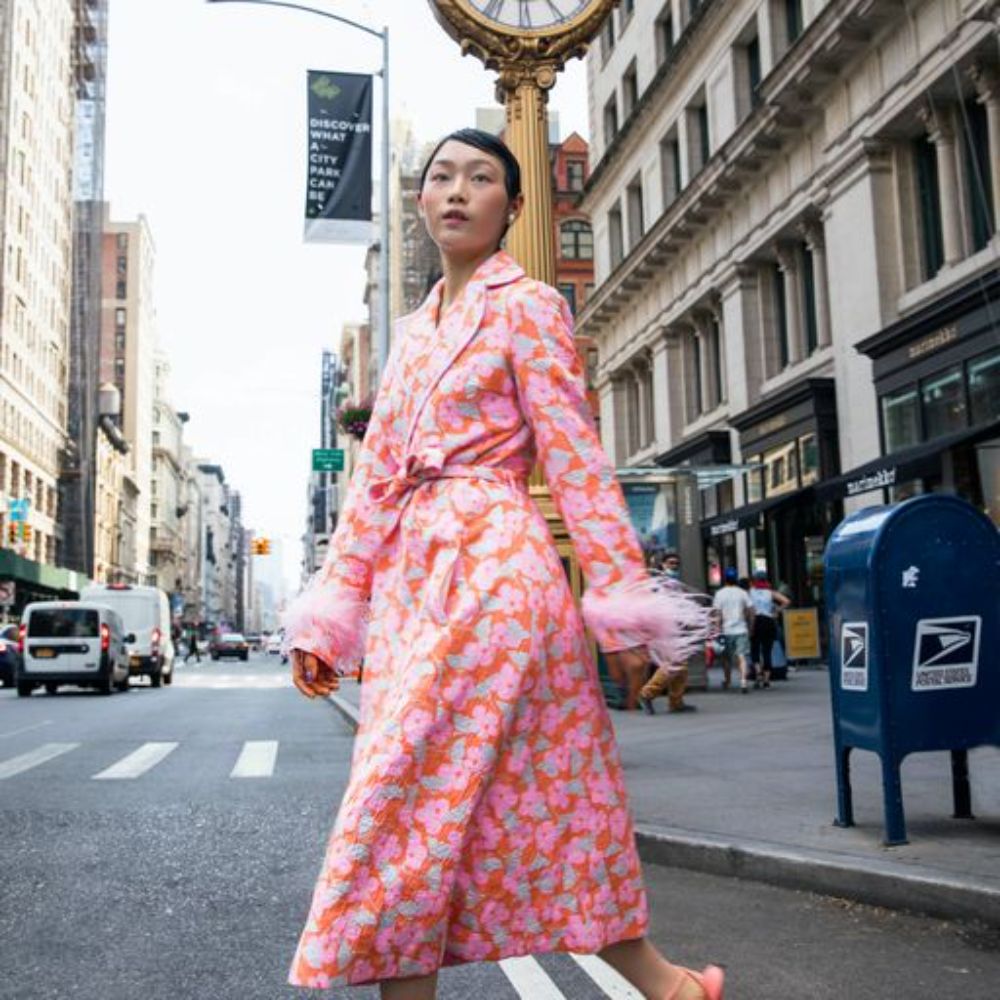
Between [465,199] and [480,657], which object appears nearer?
[480,657]

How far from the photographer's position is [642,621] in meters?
2.40

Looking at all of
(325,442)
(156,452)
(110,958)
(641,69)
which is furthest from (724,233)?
(325,442)

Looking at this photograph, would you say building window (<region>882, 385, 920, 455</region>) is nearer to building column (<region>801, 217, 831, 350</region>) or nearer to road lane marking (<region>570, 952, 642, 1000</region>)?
building column (<region>801, 217, 831, 350</region>)

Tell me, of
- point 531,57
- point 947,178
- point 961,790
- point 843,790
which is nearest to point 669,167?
Answer: point 947,178

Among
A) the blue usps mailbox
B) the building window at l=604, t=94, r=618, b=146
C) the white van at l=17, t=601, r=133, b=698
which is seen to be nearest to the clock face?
the blue usps mailbox

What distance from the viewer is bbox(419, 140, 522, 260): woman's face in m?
2.77

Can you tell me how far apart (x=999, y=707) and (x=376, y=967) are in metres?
4.26

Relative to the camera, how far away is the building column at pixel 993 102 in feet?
55.0

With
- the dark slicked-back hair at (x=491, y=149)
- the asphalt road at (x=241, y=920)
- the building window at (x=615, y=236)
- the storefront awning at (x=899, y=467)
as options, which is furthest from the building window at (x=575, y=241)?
the dark slicked-back hair at (x=491, y=149)

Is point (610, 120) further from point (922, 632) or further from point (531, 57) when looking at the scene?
point (922, 632)

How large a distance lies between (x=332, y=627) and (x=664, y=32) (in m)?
32.5

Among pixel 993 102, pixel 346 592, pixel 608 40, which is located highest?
pixel 608 40

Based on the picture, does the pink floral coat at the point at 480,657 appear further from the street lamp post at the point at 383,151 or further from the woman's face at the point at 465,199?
the street lamp post at the point at 383,151

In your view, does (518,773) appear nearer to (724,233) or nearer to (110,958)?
(110,958)
